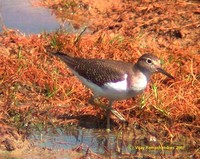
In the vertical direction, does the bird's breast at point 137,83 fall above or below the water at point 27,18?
below

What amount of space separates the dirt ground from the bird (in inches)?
17.1

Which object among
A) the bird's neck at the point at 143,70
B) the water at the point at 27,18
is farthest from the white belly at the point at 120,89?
the water at the point at 27,18

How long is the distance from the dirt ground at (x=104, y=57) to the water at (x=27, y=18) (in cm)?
24

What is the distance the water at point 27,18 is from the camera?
1346cm

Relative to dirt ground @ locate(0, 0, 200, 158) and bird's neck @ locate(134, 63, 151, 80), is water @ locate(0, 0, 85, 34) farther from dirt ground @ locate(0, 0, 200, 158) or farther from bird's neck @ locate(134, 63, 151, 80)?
bird's neck @ locate(134, 63, 151, 80)

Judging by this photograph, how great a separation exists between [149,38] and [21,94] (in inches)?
125

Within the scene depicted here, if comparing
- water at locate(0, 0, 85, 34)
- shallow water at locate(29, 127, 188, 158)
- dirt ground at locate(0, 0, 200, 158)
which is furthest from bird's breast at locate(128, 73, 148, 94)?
water at locate(0, 0, 85, 34)

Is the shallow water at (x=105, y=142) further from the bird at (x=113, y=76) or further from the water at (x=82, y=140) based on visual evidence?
the bird at (x=113, y=76)

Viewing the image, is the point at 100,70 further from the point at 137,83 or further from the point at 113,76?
the point at 137,83

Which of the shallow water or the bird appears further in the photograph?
the bird

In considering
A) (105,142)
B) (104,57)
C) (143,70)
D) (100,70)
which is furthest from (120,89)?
(104,57)

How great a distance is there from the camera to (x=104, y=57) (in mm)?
12406

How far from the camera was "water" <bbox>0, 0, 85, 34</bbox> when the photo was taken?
1346 cm

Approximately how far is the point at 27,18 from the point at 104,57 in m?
2.17
